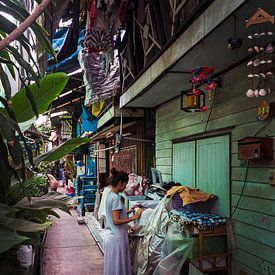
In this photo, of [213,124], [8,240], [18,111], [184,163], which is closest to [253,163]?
[213,124]

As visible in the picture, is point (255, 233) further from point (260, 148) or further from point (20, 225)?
point (20, 225)

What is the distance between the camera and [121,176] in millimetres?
4703

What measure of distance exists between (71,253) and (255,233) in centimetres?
481

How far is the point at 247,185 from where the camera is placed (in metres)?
3.95

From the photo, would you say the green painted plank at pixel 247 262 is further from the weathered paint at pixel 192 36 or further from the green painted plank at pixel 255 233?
the weathered paint at pixel 192 36

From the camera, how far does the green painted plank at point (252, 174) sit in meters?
3.61

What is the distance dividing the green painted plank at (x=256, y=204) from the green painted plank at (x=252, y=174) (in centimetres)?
22

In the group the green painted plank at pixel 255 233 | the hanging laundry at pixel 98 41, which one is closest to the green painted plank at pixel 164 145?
the hanging laundry at pixel 98 41

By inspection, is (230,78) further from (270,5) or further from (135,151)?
(135,151)

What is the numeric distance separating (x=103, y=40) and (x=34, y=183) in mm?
3100

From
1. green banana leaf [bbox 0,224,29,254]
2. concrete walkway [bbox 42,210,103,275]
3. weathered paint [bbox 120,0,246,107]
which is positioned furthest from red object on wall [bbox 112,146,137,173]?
green banana leaf [bbox 0,224,29,254]

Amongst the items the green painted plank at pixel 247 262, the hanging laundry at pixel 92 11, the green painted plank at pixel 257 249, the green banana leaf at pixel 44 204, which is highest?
the hanging laundry at pixel 92 11

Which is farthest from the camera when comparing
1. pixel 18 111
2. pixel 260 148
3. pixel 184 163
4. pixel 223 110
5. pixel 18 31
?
pixel 184 163

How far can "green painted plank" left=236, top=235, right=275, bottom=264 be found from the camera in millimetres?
3545
